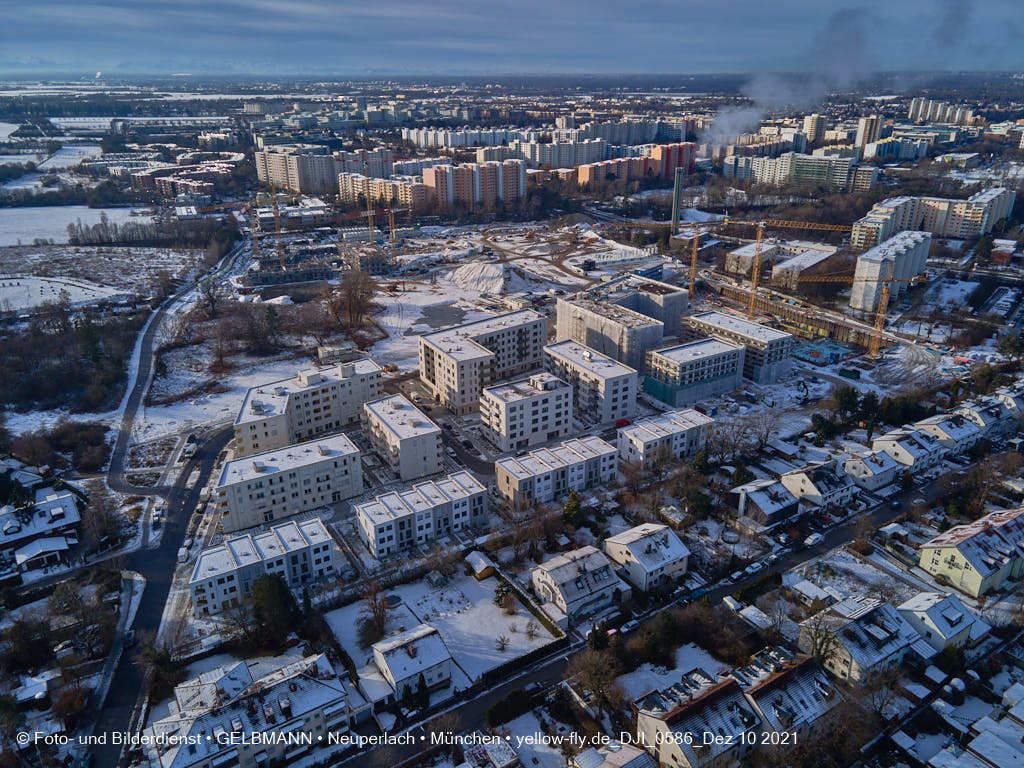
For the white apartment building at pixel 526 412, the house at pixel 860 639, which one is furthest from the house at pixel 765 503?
the white apartment building at pixel 526 412

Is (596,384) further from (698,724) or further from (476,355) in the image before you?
(698,724)

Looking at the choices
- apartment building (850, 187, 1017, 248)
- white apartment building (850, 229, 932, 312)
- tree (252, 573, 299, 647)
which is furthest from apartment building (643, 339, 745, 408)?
apartment building (850, 187, 1017, 248)

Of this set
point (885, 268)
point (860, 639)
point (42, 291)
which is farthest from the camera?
point (42, 291)

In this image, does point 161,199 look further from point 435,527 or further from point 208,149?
point 435,527

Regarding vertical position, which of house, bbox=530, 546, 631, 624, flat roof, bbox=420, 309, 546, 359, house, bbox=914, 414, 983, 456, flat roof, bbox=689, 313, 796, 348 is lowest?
house, bbox=530, 546, 631, 624

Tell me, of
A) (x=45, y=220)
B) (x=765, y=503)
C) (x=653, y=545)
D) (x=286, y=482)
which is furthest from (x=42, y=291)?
(x=765, y=503)

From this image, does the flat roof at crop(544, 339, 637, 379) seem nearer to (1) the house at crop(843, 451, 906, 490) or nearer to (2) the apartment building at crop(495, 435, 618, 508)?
(2) the apartment building at crop(495, 435, 618, 508)
